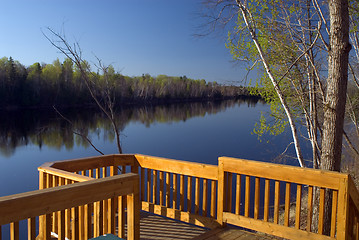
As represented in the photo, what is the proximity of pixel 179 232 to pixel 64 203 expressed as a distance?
2.23 metres

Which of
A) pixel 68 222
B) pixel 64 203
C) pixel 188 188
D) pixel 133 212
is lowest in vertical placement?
pixel 68 222

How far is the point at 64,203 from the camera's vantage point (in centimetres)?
228

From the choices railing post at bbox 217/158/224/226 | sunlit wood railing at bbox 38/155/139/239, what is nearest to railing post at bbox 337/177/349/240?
railing post at bbox 217/158/224/226

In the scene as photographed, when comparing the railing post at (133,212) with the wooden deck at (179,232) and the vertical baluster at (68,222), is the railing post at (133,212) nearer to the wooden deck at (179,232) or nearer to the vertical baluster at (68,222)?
the vertical baluster at (68,222)

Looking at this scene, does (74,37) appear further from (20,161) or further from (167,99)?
(167,99)

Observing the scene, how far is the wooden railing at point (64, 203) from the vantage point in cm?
200

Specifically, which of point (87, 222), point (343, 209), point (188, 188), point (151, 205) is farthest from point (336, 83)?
point (87, 222)

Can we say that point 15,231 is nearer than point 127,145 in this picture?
Yes

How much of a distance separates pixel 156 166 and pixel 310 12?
17.4 feet

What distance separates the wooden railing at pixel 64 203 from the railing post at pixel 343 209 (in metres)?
1.97

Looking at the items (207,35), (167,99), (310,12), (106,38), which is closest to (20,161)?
(106,38)

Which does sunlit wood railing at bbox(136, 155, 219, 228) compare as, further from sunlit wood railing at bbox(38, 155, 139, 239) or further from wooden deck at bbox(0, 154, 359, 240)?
sunlit wood railing at bbox(38, 155, 139, 239)

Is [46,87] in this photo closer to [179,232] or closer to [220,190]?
[179,232]

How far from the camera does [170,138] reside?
27.3m
